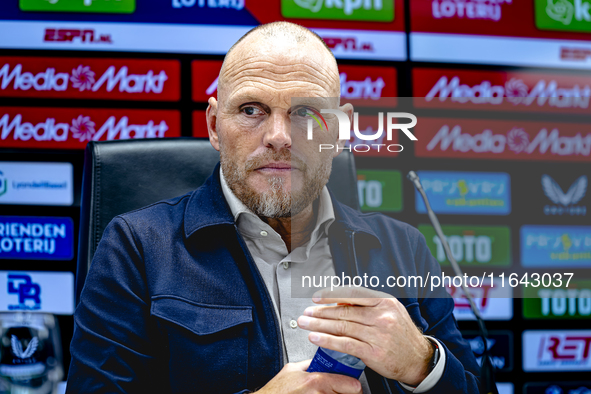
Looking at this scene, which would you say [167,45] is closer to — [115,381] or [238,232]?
[238,232]

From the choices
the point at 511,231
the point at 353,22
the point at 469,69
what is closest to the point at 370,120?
the point at 511,231

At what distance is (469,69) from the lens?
2084 millimetres

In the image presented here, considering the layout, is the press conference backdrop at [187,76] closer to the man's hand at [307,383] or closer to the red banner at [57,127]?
the red banner at [57,127]

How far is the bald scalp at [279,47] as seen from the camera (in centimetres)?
90

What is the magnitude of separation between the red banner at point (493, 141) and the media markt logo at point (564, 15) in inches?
67.2

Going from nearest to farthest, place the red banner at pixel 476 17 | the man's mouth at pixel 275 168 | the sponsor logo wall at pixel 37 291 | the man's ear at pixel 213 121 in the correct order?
the man's mouth at pixel 275 168
the man's ear at pixel 213 121
the sponsor logo wall at pixel 37 291
the red banner at pixel 476 17

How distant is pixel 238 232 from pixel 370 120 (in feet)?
1.25

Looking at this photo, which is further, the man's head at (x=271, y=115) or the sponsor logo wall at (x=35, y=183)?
the sponsor logo wall at (x=35, y=183)

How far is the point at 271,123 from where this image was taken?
2.65 ft

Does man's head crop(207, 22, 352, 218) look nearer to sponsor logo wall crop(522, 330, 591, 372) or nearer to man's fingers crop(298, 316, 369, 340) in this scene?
man's fingers crop(298, 316, 369, 340)

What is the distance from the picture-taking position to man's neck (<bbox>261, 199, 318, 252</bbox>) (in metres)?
0.78

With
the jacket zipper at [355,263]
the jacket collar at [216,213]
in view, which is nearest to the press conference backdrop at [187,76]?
the jacket zipper at [355,263]

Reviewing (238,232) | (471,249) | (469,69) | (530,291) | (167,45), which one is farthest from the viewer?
(469,69)

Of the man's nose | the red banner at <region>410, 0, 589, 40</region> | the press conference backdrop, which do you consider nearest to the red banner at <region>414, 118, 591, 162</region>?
the man's nose
